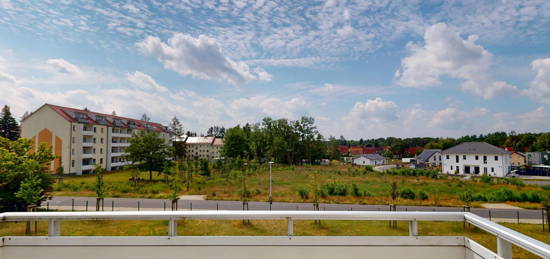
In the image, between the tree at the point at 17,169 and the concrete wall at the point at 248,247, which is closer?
the concrete wall at the point at 248,247

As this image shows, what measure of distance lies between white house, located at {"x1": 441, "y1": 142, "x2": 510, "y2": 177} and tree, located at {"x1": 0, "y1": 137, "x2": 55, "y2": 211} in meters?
54.8

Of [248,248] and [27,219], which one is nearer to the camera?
[248,248]

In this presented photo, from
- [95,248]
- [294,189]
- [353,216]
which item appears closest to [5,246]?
[95,248]

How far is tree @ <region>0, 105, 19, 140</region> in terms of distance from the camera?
49719 mm

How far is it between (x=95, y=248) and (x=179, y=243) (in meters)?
0.79

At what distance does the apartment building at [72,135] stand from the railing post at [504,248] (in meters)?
44.3

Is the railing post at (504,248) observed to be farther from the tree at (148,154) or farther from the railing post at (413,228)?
the tree at (148,154)

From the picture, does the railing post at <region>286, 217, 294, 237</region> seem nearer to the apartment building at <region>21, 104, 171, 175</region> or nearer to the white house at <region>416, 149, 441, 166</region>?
the apartment building at <region>21, 104, 171, 175</region>

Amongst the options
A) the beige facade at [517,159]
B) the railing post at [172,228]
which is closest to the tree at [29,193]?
the railing post at [172,228]

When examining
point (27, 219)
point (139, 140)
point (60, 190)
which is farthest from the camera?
point (139, 140)

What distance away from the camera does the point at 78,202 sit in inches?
842

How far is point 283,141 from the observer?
62156 mm

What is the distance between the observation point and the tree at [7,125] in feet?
163

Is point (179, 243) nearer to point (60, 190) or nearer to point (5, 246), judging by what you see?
point (5, 246)
